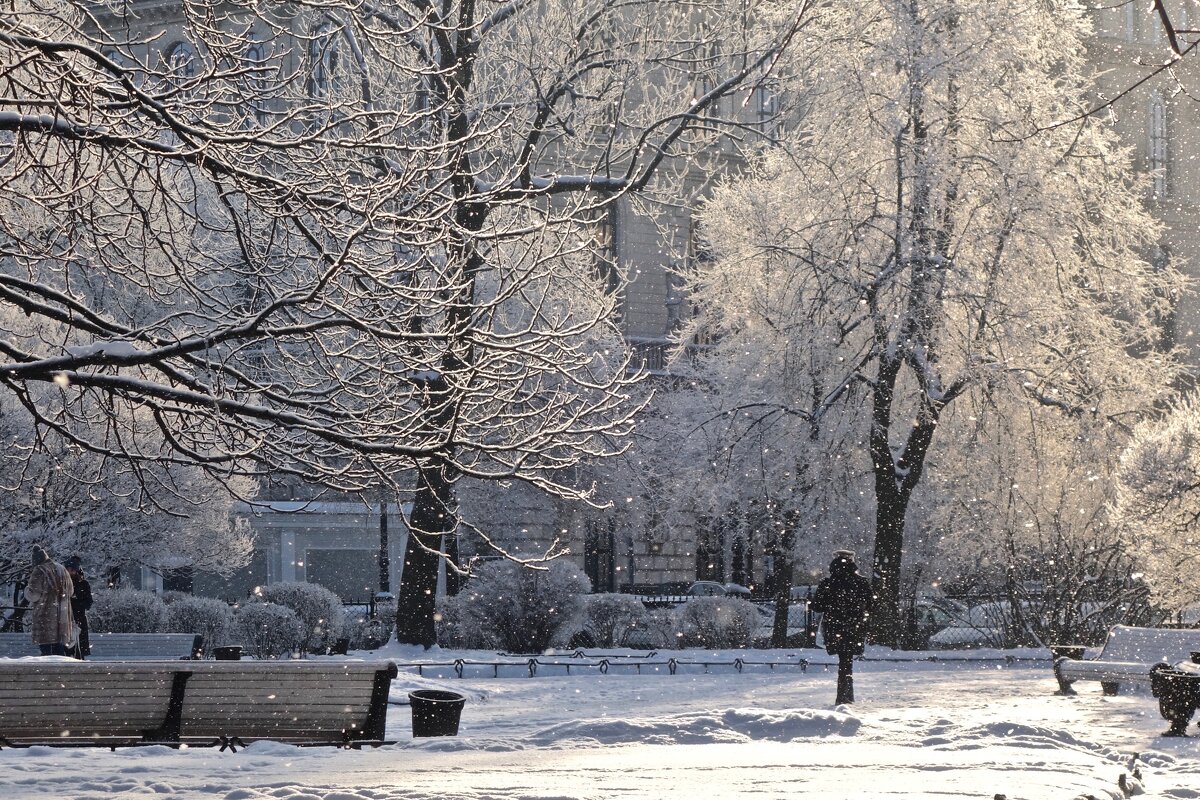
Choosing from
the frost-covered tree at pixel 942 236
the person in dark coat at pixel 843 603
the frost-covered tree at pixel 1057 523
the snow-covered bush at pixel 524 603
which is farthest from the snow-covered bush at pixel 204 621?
the frost-covered tree at pixel 1057 523

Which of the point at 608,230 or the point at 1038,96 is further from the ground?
the point at 608,230

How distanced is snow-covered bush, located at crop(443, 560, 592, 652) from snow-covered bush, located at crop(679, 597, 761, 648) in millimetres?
3189

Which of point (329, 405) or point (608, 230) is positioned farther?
point (608, 230)

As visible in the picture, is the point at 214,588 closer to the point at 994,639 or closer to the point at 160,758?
the point at 994,639

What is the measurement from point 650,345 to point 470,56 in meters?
27.1

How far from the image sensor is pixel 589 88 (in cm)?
2531

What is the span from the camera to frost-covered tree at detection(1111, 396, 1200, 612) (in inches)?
882

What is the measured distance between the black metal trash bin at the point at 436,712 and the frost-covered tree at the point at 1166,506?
12776mm

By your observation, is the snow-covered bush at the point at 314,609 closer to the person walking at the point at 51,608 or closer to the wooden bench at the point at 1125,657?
the person walking at the point at 51,608

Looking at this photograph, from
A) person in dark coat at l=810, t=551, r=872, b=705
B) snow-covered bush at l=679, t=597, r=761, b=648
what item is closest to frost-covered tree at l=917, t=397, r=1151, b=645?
snow-covered bush at l=679, t=597, r=761, b=648

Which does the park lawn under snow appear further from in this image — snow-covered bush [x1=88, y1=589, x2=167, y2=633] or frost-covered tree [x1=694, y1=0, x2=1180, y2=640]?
frost-covered tree [x1=694, y1=0, x2=1180, y2=640]

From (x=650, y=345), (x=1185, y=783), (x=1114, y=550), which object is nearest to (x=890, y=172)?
(x=1114, y=550)

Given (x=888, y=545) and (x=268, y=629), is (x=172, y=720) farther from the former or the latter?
(x=888, y=545)

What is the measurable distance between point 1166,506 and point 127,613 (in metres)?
16.8
